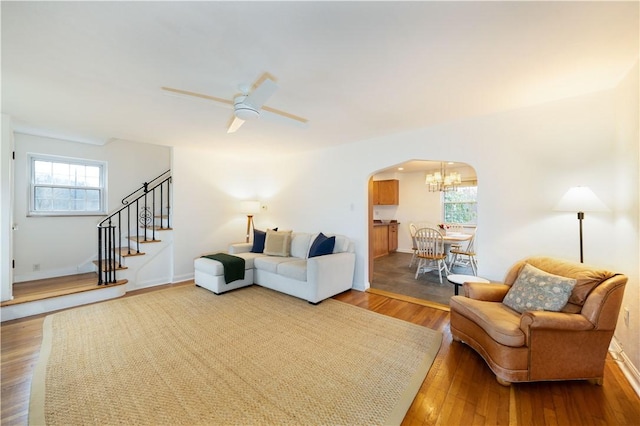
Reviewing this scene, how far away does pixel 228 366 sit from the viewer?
6.98 feet

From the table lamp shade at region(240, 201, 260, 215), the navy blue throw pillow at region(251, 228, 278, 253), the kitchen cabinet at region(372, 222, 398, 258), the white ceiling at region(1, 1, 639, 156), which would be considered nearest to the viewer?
the white ceiling at region(1, 1, 639, 156)

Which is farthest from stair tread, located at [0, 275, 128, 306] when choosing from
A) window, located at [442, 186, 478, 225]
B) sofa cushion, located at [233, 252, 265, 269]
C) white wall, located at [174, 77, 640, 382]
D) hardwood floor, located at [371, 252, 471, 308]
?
window, located at [442, 186, 478, 225]

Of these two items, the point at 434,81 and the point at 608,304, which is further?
the point at 434,81

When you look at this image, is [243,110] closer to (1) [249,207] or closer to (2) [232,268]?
(2) [232,268]

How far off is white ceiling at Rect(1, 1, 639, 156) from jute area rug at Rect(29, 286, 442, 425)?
247 centimetres

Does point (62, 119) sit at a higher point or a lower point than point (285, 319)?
higher

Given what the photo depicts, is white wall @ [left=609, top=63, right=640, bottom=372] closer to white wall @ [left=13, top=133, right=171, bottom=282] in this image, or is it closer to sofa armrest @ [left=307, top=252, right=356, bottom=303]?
sofa armrest @ [left=307, top=252, right=356, bottom=303]

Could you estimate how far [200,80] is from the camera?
221 centimetres

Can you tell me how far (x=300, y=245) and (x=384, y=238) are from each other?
364 centimetres

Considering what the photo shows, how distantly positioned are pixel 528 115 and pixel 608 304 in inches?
79.5

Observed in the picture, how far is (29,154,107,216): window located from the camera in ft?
13.8

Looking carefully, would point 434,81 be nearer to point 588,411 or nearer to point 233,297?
point 588,411

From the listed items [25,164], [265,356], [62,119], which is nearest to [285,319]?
[265,356]

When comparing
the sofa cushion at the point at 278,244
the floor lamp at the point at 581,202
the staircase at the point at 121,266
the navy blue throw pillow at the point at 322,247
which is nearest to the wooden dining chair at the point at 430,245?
the navy blue throw pillow at the point at 322,247
